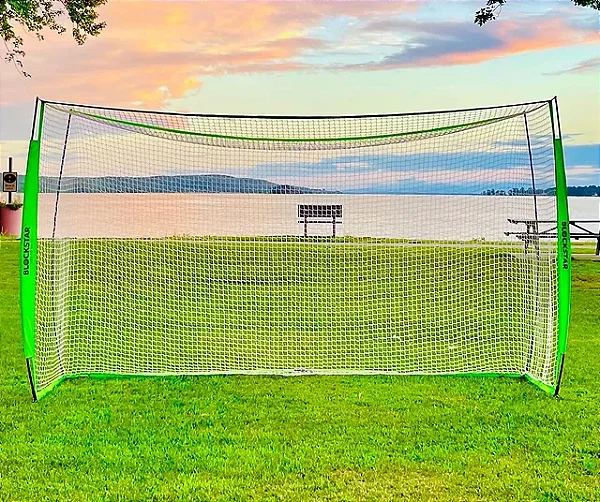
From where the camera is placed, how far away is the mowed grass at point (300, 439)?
3.62 metres

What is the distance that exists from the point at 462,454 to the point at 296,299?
4264 mm

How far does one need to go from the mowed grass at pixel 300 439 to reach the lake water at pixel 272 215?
161 cm

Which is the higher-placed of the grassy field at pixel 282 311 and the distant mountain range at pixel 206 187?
the distant mountain range at pixel 206 187

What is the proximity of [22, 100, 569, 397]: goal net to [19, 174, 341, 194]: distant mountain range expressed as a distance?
0.06ft

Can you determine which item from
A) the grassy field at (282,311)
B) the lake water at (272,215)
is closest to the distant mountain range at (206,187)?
the lake water at (272,215)

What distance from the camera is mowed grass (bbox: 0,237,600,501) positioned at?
3.62 meters

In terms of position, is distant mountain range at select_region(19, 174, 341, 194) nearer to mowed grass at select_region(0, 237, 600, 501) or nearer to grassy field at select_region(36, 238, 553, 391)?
grassy field at select_region(36, 238, 553, 391)

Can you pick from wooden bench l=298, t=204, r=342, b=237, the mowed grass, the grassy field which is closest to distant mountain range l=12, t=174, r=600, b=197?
wooden bench l=298, t=204, r=342, b=237

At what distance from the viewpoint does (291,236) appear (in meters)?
7.42

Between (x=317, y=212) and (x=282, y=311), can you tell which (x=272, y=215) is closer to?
(x=317, y=212)

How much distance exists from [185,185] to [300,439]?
2950mm

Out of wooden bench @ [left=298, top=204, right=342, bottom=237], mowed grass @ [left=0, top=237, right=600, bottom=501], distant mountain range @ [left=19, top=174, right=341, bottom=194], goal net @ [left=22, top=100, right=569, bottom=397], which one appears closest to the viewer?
mowed grass @ [left=0, top=237, right=600, bottom=501]

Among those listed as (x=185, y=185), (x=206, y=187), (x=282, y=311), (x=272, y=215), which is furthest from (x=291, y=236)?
(x=185, y=185)

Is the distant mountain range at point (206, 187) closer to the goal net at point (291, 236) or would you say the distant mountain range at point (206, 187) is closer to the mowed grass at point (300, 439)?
the goal net at point (291, 236)
